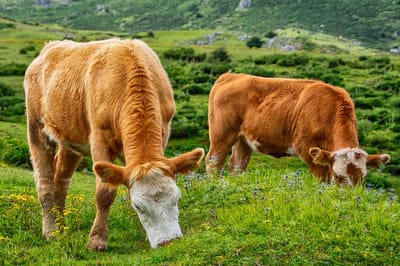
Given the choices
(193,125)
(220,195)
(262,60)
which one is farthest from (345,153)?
(262,60)

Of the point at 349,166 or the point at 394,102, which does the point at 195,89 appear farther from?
the point at 349,166

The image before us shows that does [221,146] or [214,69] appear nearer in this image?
[221,146]

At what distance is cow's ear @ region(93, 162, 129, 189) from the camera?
25.0 feet

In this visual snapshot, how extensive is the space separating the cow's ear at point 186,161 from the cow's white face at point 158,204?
0.75ft

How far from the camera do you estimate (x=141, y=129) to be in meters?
8.02

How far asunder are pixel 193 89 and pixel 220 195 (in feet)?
100

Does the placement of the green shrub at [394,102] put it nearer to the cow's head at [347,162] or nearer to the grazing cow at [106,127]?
the cow's head at [347,162]

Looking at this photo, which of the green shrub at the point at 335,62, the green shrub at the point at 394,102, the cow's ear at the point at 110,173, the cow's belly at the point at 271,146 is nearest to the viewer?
the cow's ear at the point at 110,173

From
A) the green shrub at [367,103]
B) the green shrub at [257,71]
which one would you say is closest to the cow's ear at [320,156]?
the green shrub at [367,103]

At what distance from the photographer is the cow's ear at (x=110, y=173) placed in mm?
7633

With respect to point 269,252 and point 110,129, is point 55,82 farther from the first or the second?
point 269,252

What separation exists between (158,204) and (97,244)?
1675 millimetres

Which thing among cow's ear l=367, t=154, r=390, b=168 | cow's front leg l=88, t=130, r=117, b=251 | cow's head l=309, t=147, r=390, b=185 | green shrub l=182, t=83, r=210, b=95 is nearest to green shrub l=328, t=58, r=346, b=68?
green shrub l=182, t=83, r=210, b=95

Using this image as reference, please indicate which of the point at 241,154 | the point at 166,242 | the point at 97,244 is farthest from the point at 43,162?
the point at 241,154
